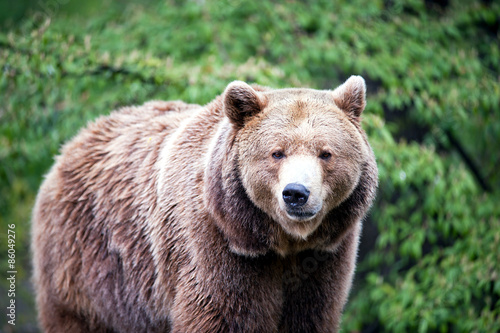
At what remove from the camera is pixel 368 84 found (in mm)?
8672

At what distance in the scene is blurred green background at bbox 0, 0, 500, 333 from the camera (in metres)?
6.10

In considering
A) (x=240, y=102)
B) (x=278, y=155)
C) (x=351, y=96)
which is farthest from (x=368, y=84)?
(x=278, y=155)

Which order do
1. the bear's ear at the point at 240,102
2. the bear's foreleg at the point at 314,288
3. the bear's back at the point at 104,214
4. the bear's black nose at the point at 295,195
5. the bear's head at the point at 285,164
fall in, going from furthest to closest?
1. the bear's back at the point at 104,214
2. the bear's foreleg at the point at 314,288
3. the bear's ear at the point at 240,102
4. the bear's head at the point at 285,164
5. the bear's black nose at the point at 295,195

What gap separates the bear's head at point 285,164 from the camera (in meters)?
3.40

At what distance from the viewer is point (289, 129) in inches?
136

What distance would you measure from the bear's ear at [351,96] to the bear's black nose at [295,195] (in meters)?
0.85

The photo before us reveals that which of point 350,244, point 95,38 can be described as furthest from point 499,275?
point 95,38

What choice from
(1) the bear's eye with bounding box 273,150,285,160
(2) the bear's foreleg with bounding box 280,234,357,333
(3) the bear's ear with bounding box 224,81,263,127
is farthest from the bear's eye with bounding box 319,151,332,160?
(2) the bear's foreleg with bounding box 280,234,357,333

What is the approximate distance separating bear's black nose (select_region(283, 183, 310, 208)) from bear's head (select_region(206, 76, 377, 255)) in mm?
70

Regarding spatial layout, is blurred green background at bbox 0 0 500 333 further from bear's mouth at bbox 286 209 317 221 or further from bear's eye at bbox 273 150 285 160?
bear's mouth at bbox 286 209 317 221

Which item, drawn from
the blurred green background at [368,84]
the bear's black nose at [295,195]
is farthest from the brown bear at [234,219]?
the blurred green background at [368,84]

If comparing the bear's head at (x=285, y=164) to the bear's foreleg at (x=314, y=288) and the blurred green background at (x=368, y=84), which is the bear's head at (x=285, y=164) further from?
the blurred green background at (x=368, y=84)

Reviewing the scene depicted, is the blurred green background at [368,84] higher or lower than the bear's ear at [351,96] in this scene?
lower

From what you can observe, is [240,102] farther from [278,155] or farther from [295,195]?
[295,195]
